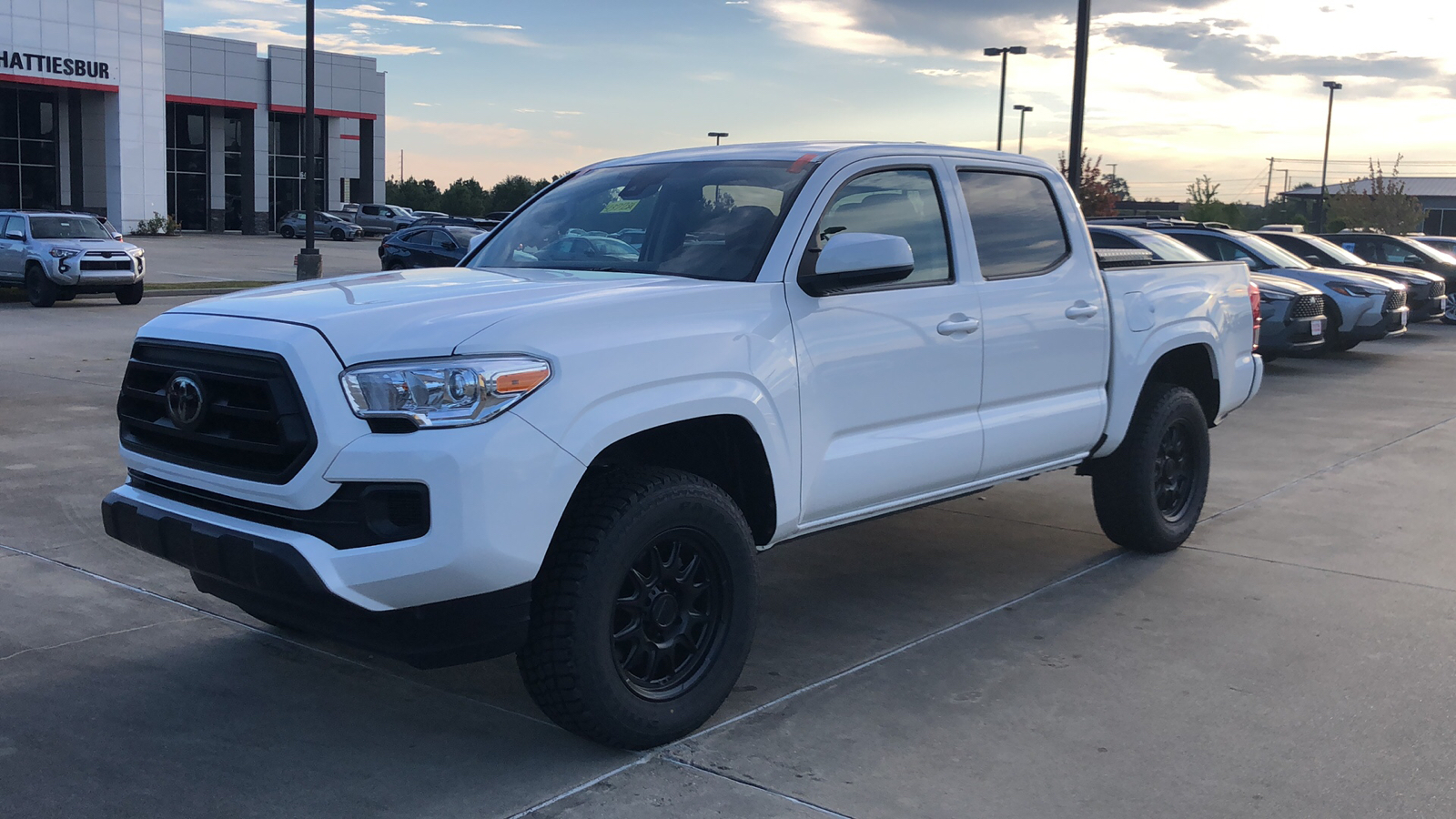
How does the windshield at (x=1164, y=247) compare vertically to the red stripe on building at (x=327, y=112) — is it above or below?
below

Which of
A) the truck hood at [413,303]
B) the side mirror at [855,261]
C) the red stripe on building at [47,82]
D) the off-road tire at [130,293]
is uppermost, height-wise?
the red stripe on building at [47,82]

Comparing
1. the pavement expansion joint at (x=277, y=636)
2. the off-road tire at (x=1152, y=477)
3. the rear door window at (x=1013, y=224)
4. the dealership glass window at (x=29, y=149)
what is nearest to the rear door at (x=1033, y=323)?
the rear door window at (x=1013, y=224)

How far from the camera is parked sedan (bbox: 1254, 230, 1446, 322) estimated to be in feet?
62.6

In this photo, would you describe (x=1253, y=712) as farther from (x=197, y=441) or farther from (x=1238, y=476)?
(x=1238, y=476)

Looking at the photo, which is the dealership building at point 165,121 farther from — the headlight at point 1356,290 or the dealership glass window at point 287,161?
the headlight at point 1356,290

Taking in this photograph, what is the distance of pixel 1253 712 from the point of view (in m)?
4.25

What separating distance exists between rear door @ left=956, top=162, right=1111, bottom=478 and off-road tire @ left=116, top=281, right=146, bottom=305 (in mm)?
19697

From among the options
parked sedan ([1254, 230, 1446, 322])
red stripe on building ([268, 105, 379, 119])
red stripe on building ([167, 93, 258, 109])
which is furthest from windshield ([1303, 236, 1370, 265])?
red stripe on building ([268, 105, 379, 119])

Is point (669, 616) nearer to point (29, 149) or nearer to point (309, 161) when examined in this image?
point (309, 161)

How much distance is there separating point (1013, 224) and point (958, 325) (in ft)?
2.71

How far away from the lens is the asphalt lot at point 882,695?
3.59m

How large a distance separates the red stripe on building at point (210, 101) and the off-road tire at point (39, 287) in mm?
43474

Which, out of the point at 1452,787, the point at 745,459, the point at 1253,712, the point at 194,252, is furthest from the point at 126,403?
the point at 194,252

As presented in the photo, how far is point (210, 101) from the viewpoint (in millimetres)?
61250
